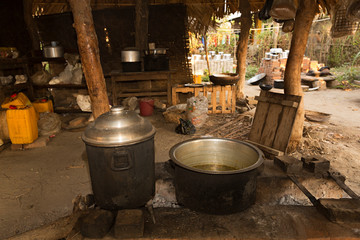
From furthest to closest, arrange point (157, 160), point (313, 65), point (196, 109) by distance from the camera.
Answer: point (313, 65) < point (196, 109) < point (157, 160)

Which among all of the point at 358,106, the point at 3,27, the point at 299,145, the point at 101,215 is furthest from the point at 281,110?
the point at 3,27

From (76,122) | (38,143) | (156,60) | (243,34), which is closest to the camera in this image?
(38,143)

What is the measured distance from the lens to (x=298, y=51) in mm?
4062

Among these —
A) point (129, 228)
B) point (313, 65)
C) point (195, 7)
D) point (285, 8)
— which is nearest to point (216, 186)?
point (129, 228)

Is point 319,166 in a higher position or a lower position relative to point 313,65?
lower

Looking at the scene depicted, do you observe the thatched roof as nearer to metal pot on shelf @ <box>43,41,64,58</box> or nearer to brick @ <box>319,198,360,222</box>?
metal pot on shelf @ <box>43,41,64,58</box>

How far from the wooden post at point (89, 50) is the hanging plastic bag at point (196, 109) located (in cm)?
193

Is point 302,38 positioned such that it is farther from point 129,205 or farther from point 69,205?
point 69,205

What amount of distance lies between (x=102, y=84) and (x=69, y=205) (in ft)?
6.15

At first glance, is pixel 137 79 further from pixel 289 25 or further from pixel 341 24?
pixel 341 24

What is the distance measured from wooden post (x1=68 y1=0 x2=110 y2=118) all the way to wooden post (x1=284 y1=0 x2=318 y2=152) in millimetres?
3114

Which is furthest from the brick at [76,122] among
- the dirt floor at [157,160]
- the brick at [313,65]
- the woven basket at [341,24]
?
the brick at [313,65]

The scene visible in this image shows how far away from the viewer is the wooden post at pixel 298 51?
3848 millimetres

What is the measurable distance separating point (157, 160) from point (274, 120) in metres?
2.05
